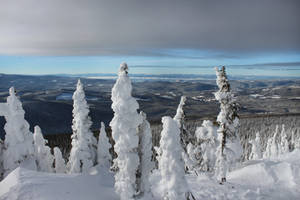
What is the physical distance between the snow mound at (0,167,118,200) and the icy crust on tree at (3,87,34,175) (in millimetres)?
8817

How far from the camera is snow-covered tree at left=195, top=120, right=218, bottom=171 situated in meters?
26.8

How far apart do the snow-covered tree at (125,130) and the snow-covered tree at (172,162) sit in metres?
2.66

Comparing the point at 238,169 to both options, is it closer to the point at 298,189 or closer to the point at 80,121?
the point at 298,189

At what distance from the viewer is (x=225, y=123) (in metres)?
21.7

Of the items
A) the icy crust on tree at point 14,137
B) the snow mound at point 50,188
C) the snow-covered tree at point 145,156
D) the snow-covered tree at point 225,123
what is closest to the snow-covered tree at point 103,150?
the snow mound at point 50,188

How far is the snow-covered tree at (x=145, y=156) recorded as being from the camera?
17.4 m

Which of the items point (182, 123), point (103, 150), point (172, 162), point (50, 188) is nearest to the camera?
point (172, 162)

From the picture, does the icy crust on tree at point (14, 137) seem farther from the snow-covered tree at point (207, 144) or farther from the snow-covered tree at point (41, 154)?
the snow-covered tree at point (207, 144)

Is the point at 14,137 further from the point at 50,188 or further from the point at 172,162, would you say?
the point at 172,162

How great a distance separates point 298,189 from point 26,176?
80.4 ft

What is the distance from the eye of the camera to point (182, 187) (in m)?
15.2

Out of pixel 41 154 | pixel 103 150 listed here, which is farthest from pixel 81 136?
pixel 41 154

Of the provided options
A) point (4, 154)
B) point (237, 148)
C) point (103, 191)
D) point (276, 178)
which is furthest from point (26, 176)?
point (276, 178)

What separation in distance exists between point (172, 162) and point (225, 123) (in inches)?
350
